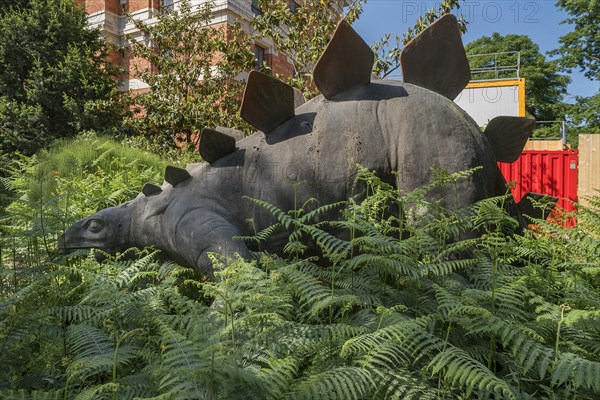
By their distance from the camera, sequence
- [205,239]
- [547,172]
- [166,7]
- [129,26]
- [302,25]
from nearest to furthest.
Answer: [205,239] → [302,25] → [547,172] → [166,7] → [129,26]

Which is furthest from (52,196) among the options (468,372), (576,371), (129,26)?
(129,26)

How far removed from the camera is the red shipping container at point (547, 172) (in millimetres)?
10898

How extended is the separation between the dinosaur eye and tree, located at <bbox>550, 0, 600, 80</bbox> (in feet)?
83.4

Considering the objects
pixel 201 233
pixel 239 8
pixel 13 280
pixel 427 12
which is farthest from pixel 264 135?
pixel 239 8

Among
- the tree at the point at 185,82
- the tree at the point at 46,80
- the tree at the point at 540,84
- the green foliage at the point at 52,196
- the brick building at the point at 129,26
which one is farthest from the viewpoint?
the tree at the point at 540,84

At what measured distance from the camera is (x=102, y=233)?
3.09 meters

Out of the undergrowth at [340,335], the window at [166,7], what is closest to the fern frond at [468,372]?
the undergrowth at [340,335]

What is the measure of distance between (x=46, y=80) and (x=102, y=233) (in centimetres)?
1371

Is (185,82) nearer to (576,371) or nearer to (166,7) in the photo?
(166,7)

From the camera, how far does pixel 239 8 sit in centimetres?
1572

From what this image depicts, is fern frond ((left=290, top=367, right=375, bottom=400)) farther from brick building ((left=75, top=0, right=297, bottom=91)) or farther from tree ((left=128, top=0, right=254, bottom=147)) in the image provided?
brick building ((left=75, top=0, right=297, bottom=91))

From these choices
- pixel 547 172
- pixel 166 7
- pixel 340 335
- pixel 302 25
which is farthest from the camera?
pixel 166 7

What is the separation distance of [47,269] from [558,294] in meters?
2.73

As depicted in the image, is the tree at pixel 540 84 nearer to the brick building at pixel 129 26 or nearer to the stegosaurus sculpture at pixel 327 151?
the brick building at pixel 129 26
